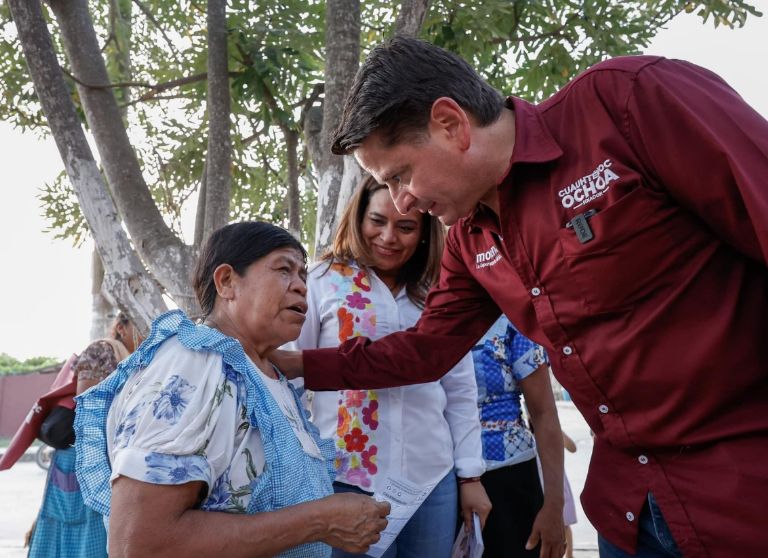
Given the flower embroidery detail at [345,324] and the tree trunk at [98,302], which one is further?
the tree trunk at [98,302]

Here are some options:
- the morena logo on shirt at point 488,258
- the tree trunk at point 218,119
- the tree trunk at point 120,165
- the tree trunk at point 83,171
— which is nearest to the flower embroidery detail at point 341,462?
the morena logo on shirt at point 488,258

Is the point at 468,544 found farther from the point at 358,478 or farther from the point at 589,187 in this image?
the point at 589,187

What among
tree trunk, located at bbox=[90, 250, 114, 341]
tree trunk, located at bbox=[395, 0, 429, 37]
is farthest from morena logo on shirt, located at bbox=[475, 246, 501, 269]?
tree trunk, located at bbox=[90, 250, 114, 341]

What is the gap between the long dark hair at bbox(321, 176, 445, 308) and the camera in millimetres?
2986

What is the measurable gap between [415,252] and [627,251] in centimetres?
146

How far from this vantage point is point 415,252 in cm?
308

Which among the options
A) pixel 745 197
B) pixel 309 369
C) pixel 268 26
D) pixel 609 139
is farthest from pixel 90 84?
pixel 745 197

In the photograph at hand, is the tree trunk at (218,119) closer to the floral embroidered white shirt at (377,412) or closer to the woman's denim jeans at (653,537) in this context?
the floral embroidered white shirt at (377,412)

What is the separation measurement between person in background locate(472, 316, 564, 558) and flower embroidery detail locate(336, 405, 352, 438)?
3.08ft

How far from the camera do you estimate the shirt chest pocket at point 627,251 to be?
1.64m

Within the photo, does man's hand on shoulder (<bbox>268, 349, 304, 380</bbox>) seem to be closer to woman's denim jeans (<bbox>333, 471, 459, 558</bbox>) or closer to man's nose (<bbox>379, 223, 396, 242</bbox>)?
woman's denim jeans (<bbox>333, 471, 459, 558</bbox>)

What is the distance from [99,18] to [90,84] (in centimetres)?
443

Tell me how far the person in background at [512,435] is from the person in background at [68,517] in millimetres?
2386

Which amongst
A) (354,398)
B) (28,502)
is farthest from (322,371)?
(28,502)
